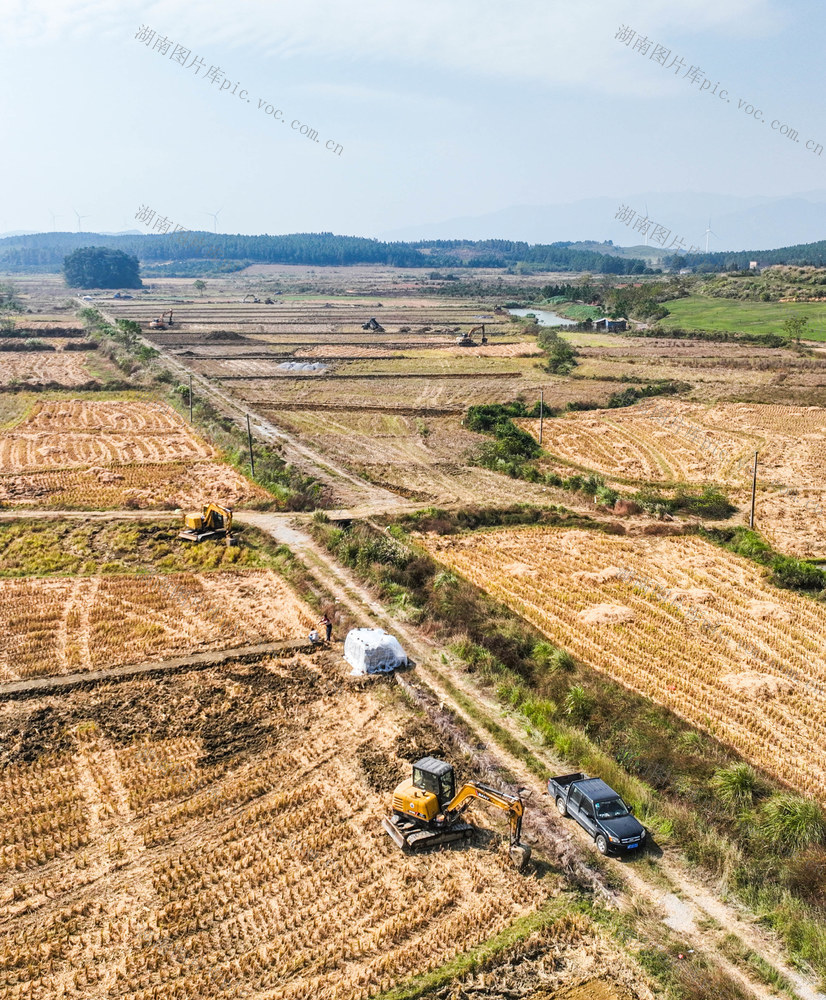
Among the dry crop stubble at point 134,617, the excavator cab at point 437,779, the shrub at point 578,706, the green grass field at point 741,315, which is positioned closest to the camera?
the excavator cab at point 437,779

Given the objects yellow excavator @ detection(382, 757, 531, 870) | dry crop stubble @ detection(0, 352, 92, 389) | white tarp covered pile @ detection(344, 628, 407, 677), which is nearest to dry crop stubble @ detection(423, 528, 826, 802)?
white tarp covered pile @ detection(344, 628, 407, 677)

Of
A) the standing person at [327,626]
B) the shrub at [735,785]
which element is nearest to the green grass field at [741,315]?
the standing person at [327,626]

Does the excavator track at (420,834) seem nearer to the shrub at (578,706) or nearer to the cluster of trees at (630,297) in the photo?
the shrub at (578,706)

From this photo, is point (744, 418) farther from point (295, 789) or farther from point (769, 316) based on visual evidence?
point (769, 316)

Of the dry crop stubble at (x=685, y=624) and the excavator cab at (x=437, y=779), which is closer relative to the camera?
the excavator cab at (x=437, y=779)

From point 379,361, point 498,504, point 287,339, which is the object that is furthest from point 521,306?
point 498,504

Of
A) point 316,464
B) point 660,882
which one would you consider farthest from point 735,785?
point 316,464
